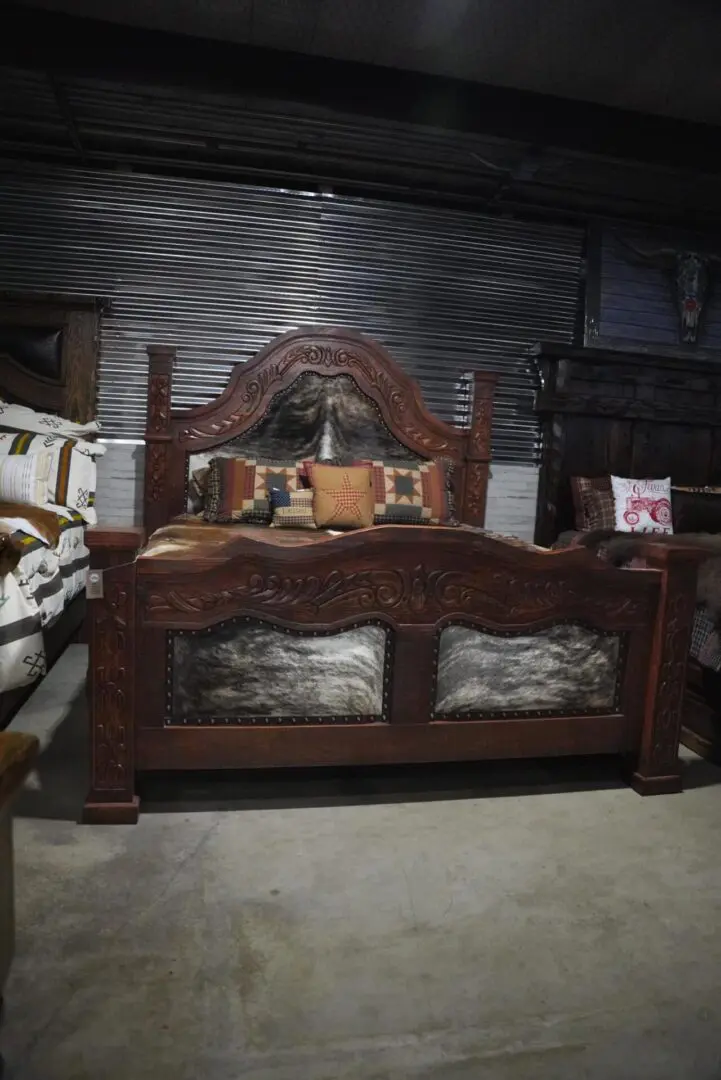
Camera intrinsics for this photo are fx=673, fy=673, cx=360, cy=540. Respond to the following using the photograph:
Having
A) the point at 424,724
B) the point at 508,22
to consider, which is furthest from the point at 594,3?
the point at 424,724

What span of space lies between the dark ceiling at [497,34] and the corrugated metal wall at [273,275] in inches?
34.8

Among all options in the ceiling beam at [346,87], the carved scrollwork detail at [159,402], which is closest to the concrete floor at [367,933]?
the carved scrollwork detail at [159,402]

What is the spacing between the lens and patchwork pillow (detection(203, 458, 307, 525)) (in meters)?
3.25

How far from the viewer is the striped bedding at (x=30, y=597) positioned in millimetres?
1932

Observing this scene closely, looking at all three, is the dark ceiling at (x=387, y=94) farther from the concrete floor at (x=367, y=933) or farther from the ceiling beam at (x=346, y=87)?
the concrete floor at (x=367, y=933)

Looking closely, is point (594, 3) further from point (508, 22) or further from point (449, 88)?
point (449, 88)

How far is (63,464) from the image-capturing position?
3107mm

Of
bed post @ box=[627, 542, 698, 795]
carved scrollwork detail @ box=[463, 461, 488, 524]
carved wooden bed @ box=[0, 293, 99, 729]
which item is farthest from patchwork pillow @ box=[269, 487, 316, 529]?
bed post @ box=[627, 542, 698, 795]

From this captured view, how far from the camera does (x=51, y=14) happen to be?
8.77 feet

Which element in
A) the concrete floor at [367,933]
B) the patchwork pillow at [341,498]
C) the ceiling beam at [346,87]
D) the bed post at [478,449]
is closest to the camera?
the concrete floor at [367,933]

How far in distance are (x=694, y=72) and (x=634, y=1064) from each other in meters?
3.45

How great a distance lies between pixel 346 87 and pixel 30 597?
2528 mm

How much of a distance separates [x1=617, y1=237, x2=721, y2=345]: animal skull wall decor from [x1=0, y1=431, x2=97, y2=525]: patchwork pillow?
11.0 ft

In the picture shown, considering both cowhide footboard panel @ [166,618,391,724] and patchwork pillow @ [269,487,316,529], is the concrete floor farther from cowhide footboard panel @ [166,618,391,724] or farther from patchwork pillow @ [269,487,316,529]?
patchwork pillow @ [269,487,316,529]
